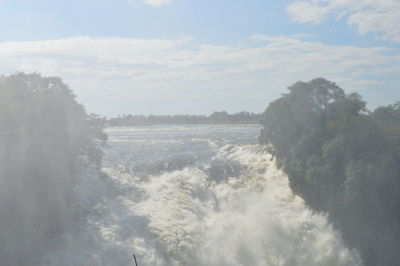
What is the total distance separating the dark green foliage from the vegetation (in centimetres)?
1064

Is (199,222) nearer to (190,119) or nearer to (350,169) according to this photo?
(350,169)

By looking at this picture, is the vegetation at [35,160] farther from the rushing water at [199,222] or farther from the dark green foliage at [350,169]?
the dark green foliage at [350,169]

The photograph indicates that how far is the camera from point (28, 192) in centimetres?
1706

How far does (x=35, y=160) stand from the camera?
59.2ft

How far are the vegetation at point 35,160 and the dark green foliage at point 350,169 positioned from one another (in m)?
10.6

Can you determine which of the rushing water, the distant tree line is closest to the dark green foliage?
the rushing water

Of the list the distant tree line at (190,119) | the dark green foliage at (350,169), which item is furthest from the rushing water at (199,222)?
the distant tree line at (190,119)

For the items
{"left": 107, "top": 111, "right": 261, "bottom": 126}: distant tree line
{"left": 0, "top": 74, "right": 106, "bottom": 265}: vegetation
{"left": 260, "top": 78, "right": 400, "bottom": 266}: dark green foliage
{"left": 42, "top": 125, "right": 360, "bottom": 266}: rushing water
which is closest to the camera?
{"left": 0, "top": 74, "right": 106, "bottom": 265}: vegetation

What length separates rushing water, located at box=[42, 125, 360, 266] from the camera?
16078 millimetres

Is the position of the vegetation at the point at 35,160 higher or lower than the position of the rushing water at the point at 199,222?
higher

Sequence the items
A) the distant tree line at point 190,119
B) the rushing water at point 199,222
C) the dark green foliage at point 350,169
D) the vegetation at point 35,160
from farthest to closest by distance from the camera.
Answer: the distant tree line at point 190,119
the dark green foliage at point 350,169
the rushing water at point 199,222
the vegetation at point 35,160

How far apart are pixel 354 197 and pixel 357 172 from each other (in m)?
1.03

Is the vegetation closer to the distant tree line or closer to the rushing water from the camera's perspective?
the rushing water

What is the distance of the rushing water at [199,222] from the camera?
1608 centimetres
